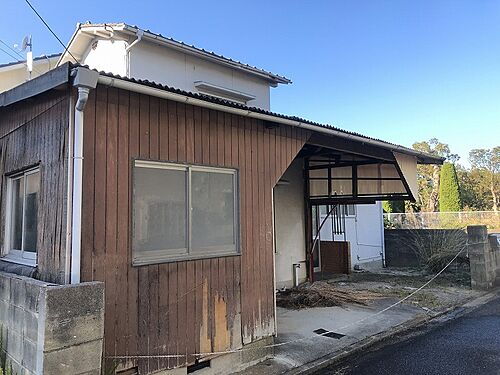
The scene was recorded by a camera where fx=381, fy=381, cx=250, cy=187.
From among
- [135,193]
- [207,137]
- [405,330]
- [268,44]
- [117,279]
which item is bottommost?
[405,330]

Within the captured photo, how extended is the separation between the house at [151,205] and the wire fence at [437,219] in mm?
16507

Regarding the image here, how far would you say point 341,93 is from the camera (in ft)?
63.5

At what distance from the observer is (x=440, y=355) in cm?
528

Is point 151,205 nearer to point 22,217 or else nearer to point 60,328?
point 60,328

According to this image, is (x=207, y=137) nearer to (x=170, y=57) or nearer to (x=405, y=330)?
(x=405, y=330)

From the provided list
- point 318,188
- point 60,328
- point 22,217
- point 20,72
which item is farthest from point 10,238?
point 20,72

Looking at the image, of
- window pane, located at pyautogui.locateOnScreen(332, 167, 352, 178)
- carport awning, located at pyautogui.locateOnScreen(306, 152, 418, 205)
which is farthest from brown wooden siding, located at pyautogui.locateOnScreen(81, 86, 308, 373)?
window pane, located at pyautogui.locateOnScreen(332, 167, 352, 178)

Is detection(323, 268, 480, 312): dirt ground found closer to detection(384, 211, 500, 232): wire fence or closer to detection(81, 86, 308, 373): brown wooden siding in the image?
detection(81, 86, 308, 373): brown wooden siding

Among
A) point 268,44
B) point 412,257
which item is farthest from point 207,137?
point 268,44

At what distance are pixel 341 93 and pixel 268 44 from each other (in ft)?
17.7

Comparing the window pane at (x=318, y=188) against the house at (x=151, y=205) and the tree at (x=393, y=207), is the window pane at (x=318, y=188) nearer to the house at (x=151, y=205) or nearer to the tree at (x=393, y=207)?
the house at (x=151, y=205)

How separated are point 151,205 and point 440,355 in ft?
14.6

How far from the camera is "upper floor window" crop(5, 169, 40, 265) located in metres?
4.30

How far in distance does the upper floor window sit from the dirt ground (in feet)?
23.9
